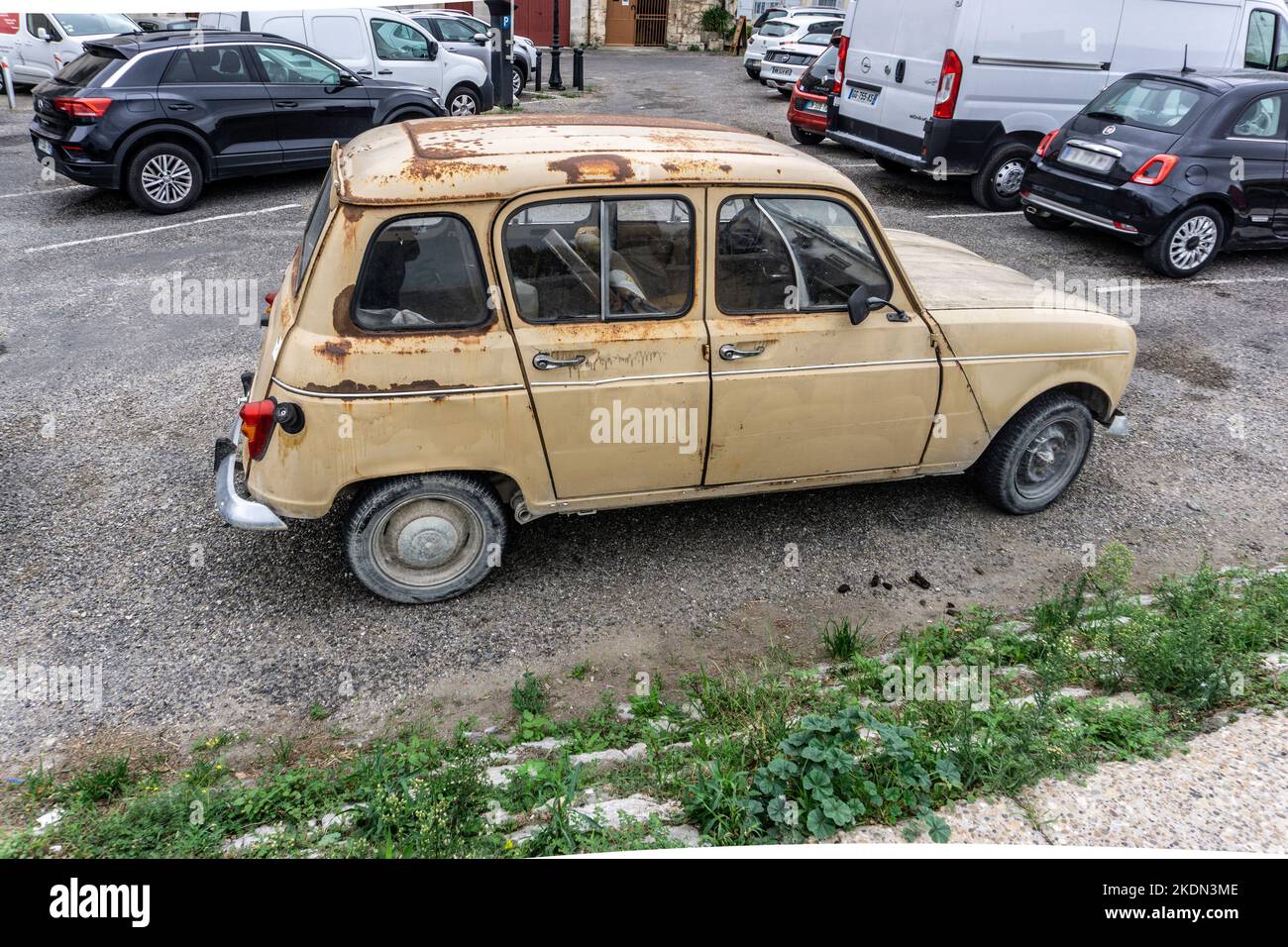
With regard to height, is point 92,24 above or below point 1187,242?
above

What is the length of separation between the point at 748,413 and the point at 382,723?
6.94 feet

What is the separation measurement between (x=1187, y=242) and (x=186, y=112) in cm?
1053

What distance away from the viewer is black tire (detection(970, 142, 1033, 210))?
1141cm

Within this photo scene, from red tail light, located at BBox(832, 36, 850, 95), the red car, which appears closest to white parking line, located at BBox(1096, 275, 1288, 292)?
red tail light, located at BBox(832, 36, 850, 95)

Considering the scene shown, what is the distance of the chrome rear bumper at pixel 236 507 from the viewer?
422cm

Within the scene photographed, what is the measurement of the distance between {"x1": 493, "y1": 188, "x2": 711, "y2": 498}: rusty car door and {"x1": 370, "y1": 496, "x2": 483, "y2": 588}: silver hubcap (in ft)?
1.64

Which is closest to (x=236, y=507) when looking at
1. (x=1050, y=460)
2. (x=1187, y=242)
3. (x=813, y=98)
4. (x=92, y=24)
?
(x=1050, y=460)

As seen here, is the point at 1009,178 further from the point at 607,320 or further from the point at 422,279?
the point at 422,279

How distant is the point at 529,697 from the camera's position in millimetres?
3973

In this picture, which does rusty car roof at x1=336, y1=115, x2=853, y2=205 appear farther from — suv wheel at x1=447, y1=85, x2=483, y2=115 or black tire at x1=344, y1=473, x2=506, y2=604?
suv wheel at x1=447, y1=85, x2=483, y2=115

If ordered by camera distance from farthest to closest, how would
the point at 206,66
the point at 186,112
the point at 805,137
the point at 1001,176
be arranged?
the point at 805,137
the point at 1001,176
the point at 206,66
the point at 186,112

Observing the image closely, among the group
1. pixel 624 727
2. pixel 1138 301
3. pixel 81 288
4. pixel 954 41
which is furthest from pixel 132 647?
pixel 954 41

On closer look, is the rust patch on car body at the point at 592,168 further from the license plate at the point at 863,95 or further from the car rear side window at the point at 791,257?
the license plate at the point at 863,95

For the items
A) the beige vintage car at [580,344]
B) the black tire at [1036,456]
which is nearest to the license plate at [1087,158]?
the black tire at [1036,456]
